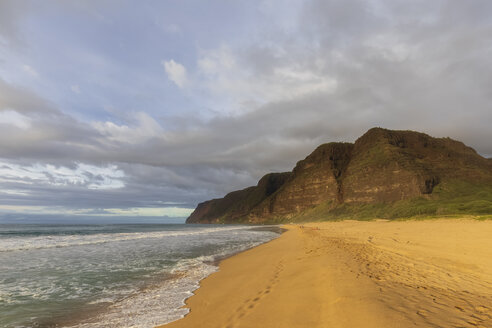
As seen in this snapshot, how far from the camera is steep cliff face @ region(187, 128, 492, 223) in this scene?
344 feet

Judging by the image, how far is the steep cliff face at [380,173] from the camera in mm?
104963

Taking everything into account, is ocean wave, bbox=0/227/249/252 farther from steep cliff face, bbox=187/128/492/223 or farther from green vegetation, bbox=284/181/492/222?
steep cliff face, bbox=187/128/492/223

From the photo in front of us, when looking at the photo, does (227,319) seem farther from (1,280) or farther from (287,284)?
(1,280)

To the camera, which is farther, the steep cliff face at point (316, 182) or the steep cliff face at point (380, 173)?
the steep cliff face at point (316, 182)

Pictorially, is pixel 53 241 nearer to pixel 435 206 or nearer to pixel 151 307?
pixel 151 307

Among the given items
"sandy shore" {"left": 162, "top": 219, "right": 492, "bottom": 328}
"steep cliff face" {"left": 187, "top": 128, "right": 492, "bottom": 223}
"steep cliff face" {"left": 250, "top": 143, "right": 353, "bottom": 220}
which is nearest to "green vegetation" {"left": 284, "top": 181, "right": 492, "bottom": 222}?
"steep cliff face" {"left": 187, "top": 128, "right": 492, "bottom": 223}

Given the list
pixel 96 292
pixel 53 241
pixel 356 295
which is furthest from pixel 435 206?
pixel 53 241

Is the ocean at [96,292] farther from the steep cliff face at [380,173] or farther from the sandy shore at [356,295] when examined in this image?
the steep cliff face at [380,173]

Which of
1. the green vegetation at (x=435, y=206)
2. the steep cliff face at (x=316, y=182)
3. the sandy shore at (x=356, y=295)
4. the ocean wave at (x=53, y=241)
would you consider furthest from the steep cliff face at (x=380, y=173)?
the ocean wave at (x=53, y=241)

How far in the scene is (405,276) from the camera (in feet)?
31.4

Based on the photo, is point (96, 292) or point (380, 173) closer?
point (96, 292)

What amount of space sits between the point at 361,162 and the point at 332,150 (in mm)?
33863

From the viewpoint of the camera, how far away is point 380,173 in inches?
4705

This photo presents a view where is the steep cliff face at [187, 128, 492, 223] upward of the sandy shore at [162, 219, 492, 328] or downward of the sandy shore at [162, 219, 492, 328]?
upward
